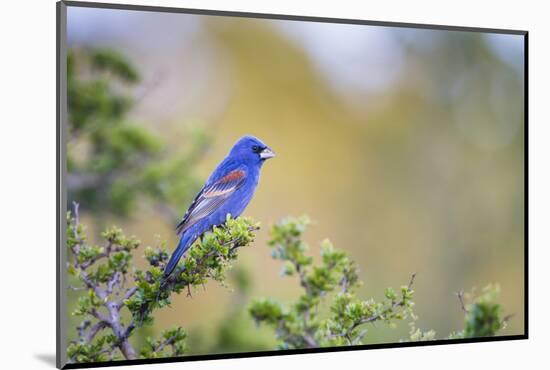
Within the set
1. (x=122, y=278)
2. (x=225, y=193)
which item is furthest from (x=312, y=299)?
(x=122, y=278)

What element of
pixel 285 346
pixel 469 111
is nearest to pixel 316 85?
pixel 469 111

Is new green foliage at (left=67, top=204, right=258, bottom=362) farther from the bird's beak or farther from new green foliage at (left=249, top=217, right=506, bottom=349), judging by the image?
the bird's beak

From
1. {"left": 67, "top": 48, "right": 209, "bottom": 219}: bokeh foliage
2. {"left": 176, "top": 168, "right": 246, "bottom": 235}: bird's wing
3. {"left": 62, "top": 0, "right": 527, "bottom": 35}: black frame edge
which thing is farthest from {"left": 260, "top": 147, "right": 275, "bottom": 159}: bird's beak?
{"left": 62, "top": 0, "right": 527, "bottom": 35}: black frame edge

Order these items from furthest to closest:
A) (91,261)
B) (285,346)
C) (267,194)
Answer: (267,194)
(285,346)
(91,261)

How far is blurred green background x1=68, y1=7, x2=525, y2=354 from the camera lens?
622cm

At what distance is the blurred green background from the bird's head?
14.1 inches

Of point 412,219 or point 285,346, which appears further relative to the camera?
point 412,219

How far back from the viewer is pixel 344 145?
6.81m

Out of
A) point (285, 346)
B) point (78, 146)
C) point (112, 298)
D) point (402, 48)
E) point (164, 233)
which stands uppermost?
point (402, 48)

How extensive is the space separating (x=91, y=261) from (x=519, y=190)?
4.06 m

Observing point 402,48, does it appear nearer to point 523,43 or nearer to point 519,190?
point 523,43

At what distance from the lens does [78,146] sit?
6.08 meters

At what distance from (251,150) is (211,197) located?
54 centimetres

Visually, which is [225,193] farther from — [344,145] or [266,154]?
[344,145]
